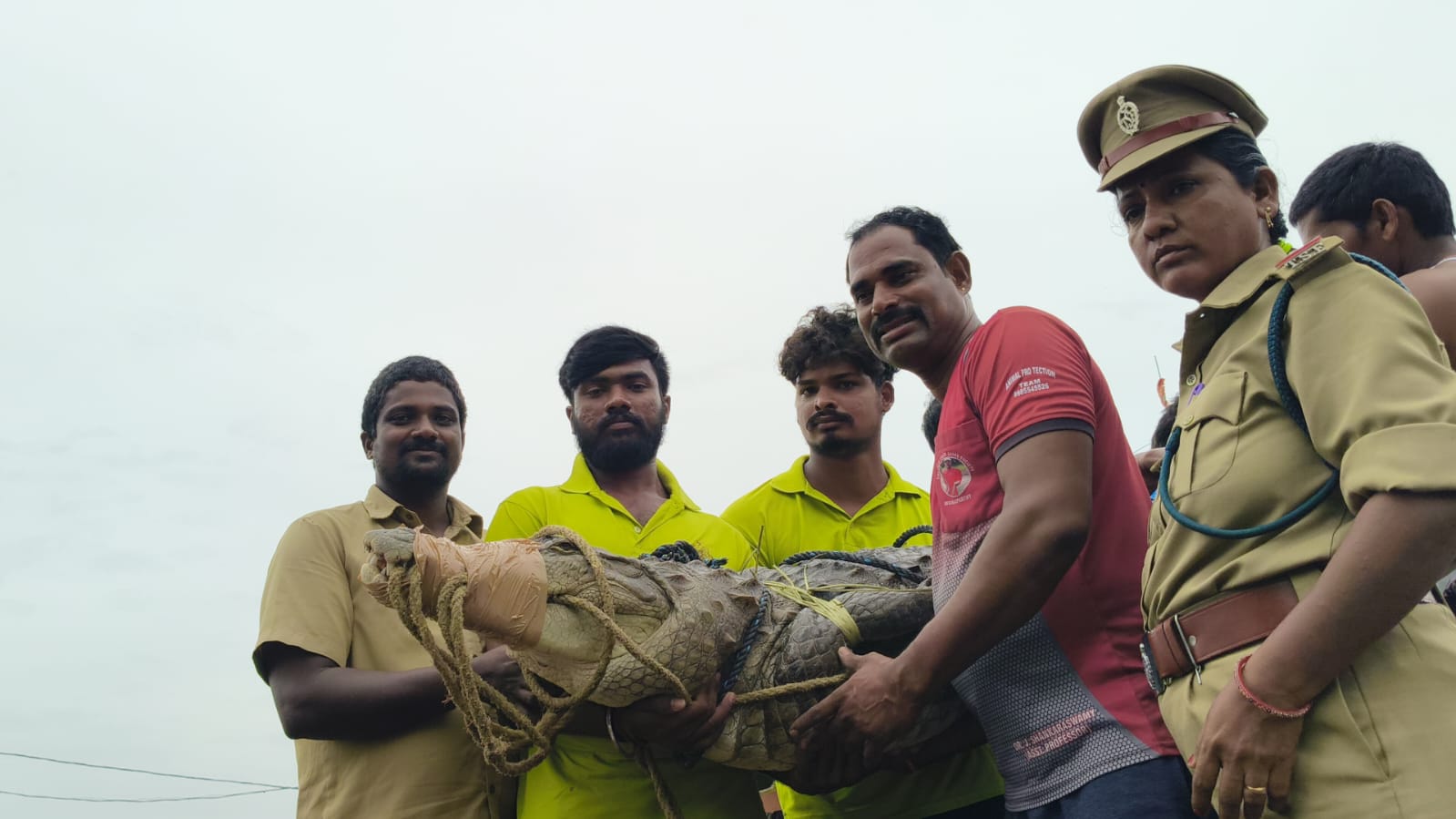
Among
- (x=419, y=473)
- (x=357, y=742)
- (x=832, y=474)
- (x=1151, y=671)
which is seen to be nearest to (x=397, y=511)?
(x=419, y=473)

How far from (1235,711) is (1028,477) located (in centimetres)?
69

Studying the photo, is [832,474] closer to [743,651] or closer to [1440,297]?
[743,651]

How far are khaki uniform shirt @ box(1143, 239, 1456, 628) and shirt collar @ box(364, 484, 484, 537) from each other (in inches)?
101

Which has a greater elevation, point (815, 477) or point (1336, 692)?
point (815, 477)

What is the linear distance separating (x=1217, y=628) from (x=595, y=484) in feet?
7.82

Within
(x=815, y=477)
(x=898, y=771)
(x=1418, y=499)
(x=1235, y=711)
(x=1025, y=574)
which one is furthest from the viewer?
(x=815, y=477)

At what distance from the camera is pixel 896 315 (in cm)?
304

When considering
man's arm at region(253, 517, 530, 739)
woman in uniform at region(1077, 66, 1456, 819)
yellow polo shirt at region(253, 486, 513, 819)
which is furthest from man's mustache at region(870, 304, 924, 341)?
man's arm at region(253, 517, 530, 739)

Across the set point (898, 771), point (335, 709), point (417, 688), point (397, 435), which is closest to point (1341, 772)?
point (898, 771)

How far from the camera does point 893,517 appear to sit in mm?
4184

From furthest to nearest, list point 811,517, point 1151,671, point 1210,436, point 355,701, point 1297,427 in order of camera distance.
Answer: point 811,517 < point 355,701 < point 1151,671 < point 1210,436 < point 1297,427

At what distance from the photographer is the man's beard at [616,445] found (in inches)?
156

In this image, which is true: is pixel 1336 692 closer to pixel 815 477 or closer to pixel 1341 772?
pixel 1341 772

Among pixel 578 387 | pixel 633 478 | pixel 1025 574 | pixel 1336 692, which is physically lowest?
pixel 1336 692
